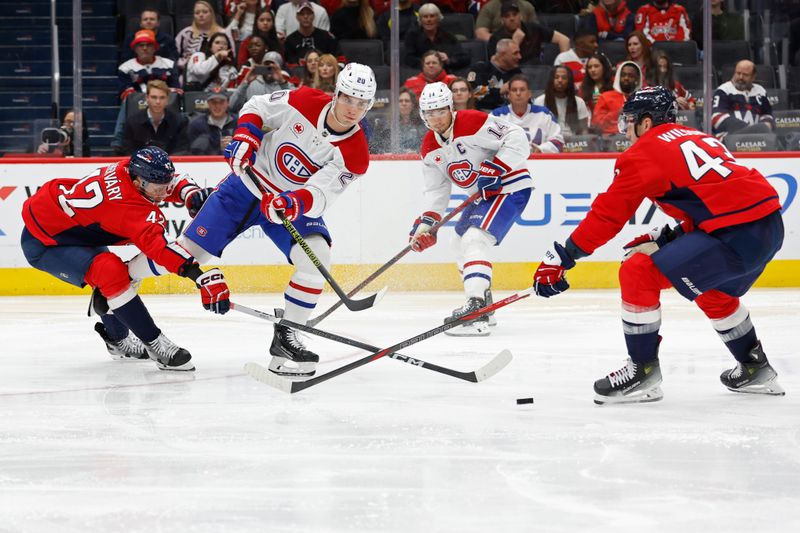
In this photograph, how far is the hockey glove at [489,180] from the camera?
5070mm

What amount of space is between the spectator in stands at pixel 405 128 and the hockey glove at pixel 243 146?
2.88 metres

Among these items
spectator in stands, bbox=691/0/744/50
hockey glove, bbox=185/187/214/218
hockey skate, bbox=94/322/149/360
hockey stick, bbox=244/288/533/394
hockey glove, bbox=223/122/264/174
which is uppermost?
spectator in stands, bbox=691/0/744/50

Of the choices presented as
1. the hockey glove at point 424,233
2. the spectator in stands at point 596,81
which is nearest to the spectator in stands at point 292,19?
the spectator in stands at point 596,81

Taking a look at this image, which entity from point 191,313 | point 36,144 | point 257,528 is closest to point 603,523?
point 257,528

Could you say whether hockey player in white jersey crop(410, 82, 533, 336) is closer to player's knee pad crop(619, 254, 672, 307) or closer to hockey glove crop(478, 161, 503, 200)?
hockey glove crop(478, 161, 503, 200)

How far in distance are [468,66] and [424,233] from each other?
2.26 meters

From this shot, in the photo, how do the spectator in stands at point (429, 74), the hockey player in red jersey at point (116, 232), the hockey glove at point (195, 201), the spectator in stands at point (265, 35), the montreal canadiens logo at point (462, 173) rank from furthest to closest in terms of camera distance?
the spectator in stands at point (265, 35) → the spectator in stands at point (429, 74) → the montreal canadiens logo at point (462, 173) → the hockey glove at point (195, 201) → the hockey player in red jersey at point (116, 232)

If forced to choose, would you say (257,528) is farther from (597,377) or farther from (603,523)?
(597,377)

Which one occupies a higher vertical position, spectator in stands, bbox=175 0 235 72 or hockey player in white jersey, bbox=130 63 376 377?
spectator in stands, bbox=175 0 235 72

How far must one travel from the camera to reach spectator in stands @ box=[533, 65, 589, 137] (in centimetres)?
675

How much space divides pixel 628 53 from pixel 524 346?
2.95m

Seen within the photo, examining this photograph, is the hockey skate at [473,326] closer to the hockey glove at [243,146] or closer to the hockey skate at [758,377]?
the hockey glove at [243,146]

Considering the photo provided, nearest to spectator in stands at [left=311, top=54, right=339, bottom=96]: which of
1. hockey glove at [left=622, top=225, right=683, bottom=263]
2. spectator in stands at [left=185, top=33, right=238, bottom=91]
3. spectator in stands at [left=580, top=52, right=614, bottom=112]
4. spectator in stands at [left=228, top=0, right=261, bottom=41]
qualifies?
spectator in stands at [left=185, top=33, right=238, bottom=91]

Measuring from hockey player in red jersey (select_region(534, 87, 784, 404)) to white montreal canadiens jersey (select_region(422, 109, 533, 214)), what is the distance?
6.05ft
